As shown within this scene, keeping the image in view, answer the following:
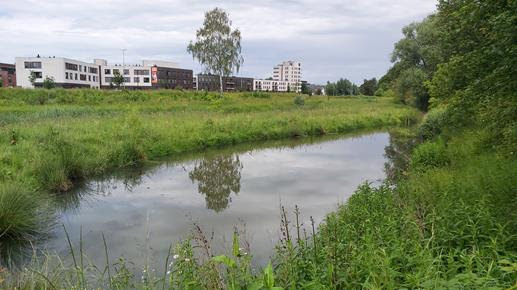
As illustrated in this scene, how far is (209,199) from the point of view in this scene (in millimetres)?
11906

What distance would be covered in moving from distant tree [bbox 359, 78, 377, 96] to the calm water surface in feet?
292

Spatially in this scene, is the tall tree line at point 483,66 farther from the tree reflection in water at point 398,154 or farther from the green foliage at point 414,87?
the green foliage at point 414,87

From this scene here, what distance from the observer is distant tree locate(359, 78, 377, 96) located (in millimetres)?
105463

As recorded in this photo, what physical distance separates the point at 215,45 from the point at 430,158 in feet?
128

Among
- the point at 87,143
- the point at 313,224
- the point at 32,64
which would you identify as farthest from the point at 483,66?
the point at 32,64

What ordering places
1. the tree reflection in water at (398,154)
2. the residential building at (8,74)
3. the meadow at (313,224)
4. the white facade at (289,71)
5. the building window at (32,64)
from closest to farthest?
1. the meadow at (313,224)
2. the tree reflection in water at (398,154)
3. the building window at (32,64)
4. the residential building at (8,74)
5. the white facade at (289,71)

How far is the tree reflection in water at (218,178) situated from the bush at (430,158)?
18.4 feet

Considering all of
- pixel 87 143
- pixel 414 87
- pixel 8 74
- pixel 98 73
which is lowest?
pixel 87 143

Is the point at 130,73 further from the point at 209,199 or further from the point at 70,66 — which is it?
the point at 209,199

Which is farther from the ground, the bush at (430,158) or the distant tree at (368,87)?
the distant tree at (368,87)

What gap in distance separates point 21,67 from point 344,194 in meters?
80.9

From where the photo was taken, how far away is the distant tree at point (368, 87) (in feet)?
346

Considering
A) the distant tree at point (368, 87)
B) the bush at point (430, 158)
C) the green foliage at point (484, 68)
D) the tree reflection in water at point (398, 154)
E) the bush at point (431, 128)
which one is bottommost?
the tree reflection in water at point (398, 154)

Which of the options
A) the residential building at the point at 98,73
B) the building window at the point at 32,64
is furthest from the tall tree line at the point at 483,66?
the building window at the point at 32,64
